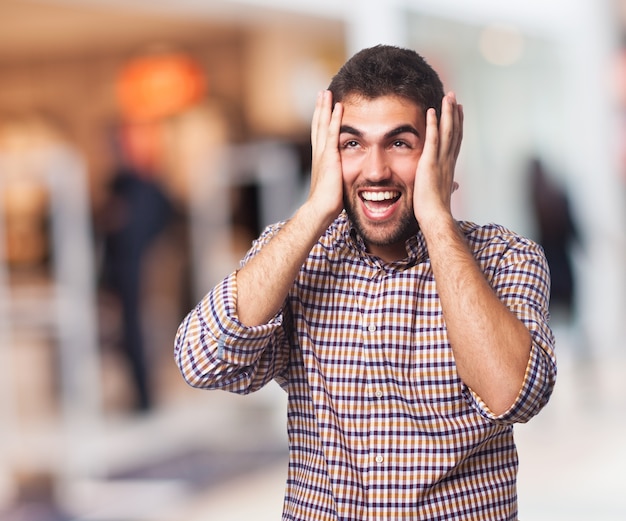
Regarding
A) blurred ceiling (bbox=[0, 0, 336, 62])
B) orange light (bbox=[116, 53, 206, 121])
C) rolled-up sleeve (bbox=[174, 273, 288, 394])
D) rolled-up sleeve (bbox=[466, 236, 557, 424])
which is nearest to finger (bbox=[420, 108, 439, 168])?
rolled-up sleeve (bbox=[466, 236, 557, 424])

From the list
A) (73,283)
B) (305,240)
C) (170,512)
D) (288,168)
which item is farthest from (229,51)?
(305,240)

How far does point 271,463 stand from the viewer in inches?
241

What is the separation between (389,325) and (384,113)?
0.35 m

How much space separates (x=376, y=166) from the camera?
6.24 ft

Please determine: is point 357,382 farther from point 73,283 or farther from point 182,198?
point 182,198

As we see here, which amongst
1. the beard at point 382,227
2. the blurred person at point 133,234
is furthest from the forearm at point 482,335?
the blurred person at point 133,234

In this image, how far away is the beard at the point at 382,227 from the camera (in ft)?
6.38

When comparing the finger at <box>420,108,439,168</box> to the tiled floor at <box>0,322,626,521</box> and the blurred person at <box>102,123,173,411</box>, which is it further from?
the blurred person at <box>102,123,173,411</box>

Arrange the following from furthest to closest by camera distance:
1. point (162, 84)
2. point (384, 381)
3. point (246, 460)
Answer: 1. point (162, 84)
2. point (246, 460)
3. point (384, 381)

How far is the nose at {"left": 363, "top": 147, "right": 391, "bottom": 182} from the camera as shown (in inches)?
74.8

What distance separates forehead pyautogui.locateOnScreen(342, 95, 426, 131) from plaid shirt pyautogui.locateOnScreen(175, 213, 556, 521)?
0.22m

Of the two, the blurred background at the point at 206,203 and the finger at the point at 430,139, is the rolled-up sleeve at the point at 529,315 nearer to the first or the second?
the finger at the point at 430,139

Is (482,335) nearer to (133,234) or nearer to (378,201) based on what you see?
(378,201)

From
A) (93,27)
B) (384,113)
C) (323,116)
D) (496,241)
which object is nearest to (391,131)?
(384,113)
